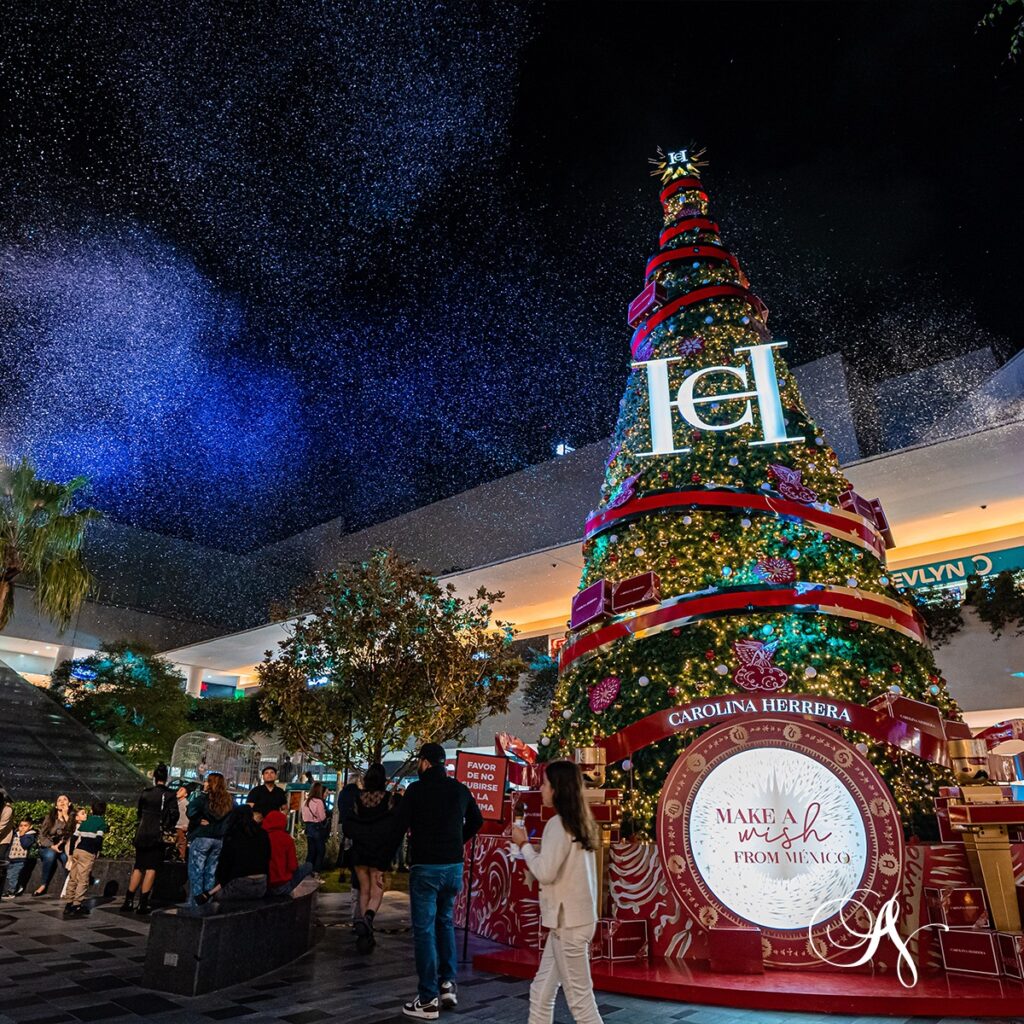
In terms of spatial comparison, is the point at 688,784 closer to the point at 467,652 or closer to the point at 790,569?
the point at 790,569

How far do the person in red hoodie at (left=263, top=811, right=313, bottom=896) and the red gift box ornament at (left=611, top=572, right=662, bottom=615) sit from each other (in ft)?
12.7

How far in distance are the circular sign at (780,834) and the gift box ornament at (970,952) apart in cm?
46

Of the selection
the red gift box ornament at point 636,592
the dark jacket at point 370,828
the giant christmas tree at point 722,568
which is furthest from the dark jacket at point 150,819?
the red gift box ornament at point 636,592

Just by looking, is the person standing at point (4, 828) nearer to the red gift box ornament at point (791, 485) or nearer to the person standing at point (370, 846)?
the person standing at point (370, 846)

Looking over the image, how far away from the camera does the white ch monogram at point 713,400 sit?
26.0ft

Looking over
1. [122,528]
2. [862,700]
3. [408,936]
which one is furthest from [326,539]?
[862,700]

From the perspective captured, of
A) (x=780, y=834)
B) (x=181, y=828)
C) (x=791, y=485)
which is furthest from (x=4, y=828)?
(x=791, y=485)

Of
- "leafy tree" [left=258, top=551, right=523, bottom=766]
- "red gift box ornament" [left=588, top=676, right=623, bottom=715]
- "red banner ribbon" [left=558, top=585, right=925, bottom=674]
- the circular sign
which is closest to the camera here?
the circular sign

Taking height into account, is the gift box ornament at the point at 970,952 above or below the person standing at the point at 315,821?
below

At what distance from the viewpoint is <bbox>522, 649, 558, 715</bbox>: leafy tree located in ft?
66.6

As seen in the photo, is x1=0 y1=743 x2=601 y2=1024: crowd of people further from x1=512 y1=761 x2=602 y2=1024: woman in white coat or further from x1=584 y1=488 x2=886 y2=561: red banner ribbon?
x1=584 y1=488 x2=886 y2=561: red banner ribbon

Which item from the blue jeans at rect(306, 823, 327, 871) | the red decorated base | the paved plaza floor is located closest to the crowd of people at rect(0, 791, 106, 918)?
the paved plaza floor

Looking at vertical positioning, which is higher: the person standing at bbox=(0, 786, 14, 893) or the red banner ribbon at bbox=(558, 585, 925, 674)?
the red banner ribbon at bbox=(558, 585, 925, 674)

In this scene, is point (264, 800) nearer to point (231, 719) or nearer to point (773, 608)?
point (773, 608)
